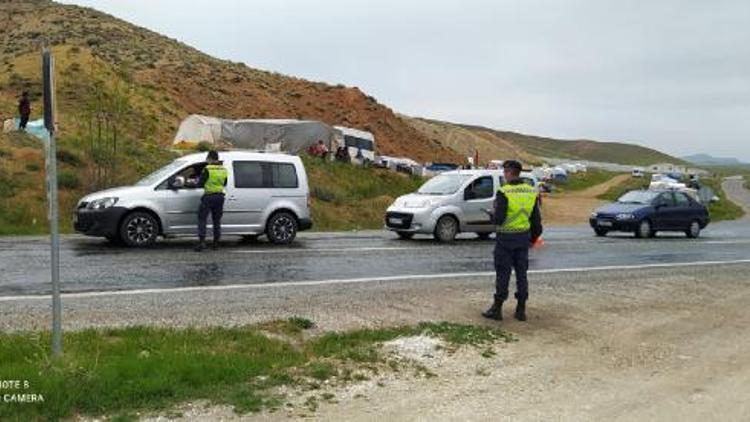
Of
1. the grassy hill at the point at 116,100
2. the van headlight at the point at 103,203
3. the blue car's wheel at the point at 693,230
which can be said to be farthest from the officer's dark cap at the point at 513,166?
the blue car's wheel at the point at 693,230

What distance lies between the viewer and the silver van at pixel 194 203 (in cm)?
1482

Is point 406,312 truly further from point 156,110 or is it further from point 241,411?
point 156,110

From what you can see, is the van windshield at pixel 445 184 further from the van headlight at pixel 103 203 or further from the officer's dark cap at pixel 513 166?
the officer's dark cap at pixel 513 166

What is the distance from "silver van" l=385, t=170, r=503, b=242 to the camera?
18969 millimetres

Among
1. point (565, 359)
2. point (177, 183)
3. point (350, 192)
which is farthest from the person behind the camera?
point (350, 192)

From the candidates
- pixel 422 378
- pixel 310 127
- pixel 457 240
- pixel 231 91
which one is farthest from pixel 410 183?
pixel 422 378

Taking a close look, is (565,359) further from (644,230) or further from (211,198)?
(644,230)

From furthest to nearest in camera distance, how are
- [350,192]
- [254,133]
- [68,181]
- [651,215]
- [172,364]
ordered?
[254,133]
[350,192]
[68,181]
[651,215]
[172,364]

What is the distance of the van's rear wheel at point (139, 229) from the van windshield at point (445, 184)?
23.1 ft

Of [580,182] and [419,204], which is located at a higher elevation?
[580,182]

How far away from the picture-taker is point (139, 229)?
1504cm

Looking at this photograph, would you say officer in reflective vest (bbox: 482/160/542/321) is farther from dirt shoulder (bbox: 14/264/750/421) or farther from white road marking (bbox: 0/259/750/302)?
white road marking (bbox: 0/259/750/302)

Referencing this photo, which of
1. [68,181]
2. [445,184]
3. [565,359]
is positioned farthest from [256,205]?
[68,181]

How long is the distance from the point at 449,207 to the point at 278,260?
625 centimetres
